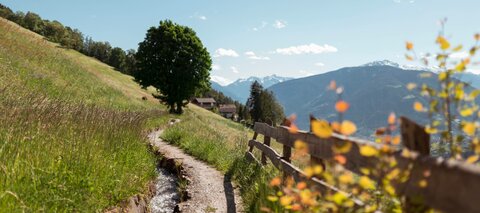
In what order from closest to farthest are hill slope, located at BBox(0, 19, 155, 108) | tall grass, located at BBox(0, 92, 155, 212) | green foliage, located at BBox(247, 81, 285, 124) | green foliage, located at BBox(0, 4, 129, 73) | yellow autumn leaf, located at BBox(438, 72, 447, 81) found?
yellow autumn leaf, located at BBox(438, 72, 447, 81) → tall grass, located at BBox(0, 92, 155, 212) → hill slope, located at BBox(0, 19, 155, 108) → green foliage, located at BBox(247, 81, 285, 124) → green foliage, located at BBox(0, 4, 129, 73)

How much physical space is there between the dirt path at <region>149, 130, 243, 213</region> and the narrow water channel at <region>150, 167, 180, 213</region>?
1.39 ft

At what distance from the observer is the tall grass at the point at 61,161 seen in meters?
5.32

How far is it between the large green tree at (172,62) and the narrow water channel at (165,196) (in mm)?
34232

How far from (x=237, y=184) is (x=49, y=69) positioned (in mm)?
24963

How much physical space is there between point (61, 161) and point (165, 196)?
410 cm

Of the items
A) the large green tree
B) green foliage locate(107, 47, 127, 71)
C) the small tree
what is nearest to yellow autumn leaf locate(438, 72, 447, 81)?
the large green tree

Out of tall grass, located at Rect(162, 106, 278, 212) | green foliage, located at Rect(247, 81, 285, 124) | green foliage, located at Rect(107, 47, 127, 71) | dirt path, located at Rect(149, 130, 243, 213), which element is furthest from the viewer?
green foliage, located at Rect(107, 47, 127, 71)

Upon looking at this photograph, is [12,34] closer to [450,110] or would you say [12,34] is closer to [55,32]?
[450,110]

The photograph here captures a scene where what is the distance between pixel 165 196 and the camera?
10.3 meters

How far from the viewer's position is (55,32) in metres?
125

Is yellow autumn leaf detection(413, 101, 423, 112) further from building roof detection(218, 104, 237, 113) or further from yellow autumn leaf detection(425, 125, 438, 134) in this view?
building roof detection(218, 104, 237, 113)

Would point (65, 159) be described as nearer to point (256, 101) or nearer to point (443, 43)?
point (443, 43)

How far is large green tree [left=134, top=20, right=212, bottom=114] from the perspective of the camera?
46.4 m

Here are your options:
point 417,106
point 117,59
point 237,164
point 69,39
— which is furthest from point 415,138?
point 117,59
